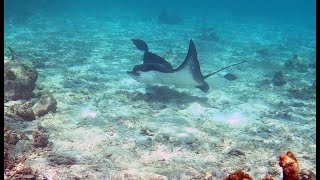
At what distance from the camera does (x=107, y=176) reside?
4.38 metres

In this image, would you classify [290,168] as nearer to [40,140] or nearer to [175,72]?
[40,140]

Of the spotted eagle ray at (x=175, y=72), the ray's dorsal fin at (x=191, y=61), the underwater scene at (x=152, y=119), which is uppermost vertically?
the ray's dorsal fin at (x=191, y=61)

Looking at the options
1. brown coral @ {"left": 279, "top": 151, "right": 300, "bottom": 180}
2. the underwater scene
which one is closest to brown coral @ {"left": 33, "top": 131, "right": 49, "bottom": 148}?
the underwater scene

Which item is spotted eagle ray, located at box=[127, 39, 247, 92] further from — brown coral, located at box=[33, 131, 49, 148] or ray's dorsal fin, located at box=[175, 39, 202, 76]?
brown coral, located at box=[33, 131, 49, 148]

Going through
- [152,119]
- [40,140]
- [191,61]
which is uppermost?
[191,61]

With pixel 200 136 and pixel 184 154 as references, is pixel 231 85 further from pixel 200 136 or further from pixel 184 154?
pixel 184 154

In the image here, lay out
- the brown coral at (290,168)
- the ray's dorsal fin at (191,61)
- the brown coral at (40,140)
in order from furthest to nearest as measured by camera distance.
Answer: the ray's dorsal fin at (191,61) < the brown coral at (40,140) < the brown coral at (290,168)

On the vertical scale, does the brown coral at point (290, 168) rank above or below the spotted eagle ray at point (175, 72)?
above

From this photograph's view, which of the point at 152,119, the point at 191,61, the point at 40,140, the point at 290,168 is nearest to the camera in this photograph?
the point at 290,168

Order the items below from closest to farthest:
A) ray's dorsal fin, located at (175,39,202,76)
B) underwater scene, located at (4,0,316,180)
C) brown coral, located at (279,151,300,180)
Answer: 1. brown coral, located at (279,151,300,180)
2. underwater scene, located at (4,0,316,180)
3. ray's dorsal fin, located at (175,39,202,76)

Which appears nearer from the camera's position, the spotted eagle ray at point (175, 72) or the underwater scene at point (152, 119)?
the underwater scene at point (152, 119)

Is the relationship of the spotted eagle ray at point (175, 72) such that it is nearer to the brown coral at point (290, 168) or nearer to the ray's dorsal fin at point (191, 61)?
the ray's dorsal fin at point (191, 61)

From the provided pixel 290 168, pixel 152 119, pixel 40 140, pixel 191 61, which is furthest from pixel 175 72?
pixel 290 168

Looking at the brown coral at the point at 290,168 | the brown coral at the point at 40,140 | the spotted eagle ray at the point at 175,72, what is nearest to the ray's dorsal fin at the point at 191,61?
the spotted eagle ray at the point at 175,72
